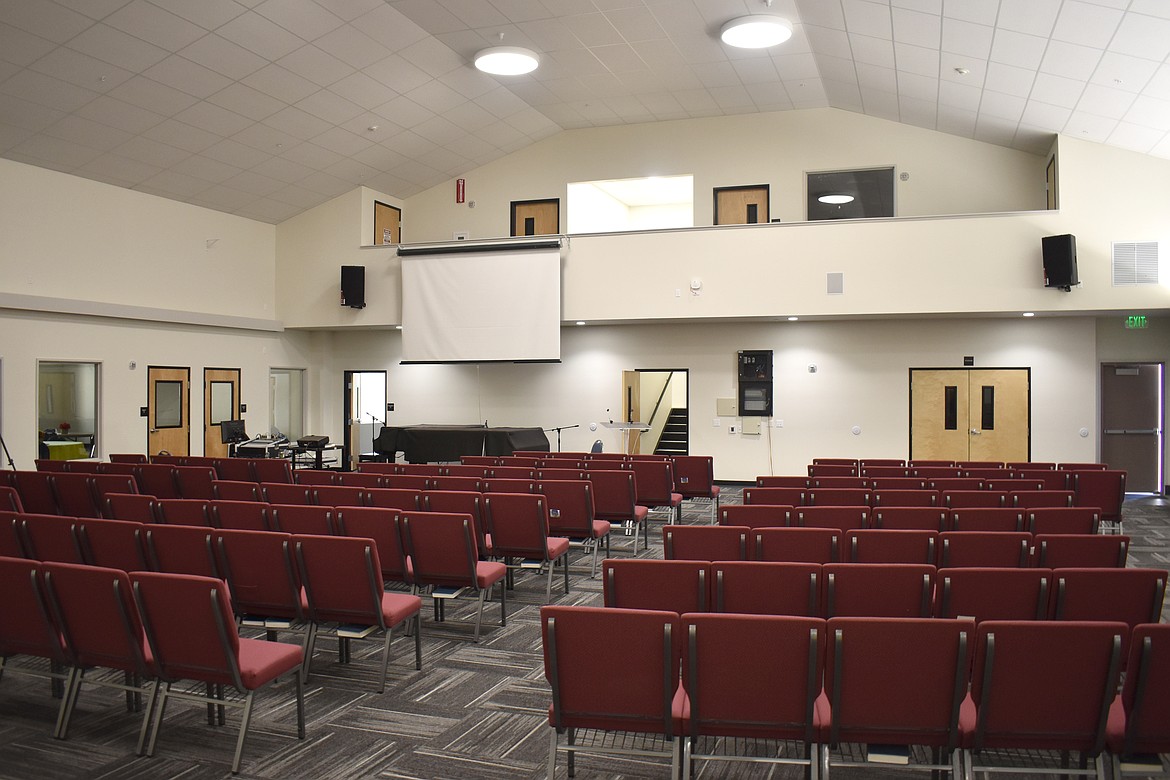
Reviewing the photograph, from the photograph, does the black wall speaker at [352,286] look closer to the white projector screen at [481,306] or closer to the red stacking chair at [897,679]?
the white projector screen at [481,306]

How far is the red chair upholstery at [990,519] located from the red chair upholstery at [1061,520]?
7 centimetres

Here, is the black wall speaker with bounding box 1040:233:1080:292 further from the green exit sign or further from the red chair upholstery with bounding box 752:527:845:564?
the red chair upholstery with bounding box 752:527:845:564

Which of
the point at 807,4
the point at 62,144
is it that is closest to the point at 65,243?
the point at 62,144

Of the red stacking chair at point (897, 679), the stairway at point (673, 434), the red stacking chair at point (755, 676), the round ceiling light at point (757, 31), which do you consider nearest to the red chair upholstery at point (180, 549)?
the red stacking chair at point (755, 676)

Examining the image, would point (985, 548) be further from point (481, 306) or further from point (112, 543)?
point (481, 306)

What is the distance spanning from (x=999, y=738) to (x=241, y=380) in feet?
45.8

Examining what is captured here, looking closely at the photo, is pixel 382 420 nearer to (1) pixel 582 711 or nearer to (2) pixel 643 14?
(2) pixel 643 14

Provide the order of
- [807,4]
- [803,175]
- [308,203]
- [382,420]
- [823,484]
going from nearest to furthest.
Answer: [823,484]
[807,4]
[803,175]
[308,203]
[382,420]

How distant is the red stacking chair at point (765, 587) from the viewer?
3691mm

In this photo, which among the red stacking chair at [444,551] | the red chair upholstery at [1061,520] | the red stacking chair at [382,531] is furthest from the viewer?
the red chair upholstery at [1061,520]

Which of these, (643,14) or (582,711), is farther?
(643,14)

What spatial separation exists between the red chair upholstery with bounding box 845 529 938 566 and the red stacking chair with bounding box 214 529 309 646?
298 cm

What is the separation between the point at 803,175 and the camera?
13836 millimetres

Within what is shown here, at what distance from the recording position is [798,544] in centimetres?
462
